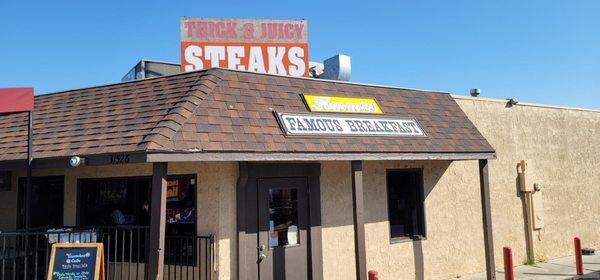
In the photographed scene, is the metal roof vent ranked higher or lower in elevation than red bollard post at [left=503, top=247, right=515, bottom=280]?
higher

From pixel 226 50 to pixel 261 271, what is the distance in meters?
6.94

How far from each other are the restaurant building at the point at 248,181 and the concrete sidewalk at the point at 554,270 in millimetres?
547

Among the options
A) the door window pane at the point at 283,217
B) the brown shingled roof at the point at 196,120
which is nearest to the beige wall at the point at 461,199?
the door window pane at the point at 283,217

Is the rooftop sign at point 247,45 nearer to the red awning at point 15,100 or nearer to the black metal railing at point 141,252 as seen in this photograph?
the red awning at point 15,100

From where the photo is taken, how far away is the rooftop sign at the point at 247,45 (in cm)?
1290

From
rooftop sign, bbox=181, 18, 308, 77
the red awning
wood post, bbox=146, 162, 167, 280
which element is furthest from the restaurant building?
rooftop sign, bbox=181, 18, 308, 77

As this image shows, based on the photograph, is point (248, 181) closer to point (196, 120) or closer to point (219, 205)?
point (219, 205)

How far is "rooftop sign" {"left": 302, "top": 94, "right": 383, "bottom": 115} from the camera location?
846 cm

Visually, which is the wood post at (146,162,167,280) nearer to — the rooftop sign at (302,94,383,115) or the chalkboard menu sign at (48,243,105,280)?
the chalkboard menu sign at (48,243,105,280)

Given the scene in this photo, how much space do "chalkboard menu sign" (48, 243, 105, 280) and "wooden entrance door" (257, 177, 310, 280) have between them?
246cm

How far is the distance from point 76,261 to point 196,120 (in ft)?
8.07

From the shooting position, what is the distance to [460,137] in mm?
9797

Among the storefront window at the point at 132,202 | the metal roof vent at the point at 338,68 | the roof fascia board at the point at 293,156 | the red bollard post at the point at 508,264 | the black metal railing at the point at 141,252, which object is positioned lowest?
the red bollard post at the point at 508,264

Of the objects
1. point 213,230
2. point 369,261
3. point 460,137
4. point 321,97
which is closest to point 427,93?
point 460,137
